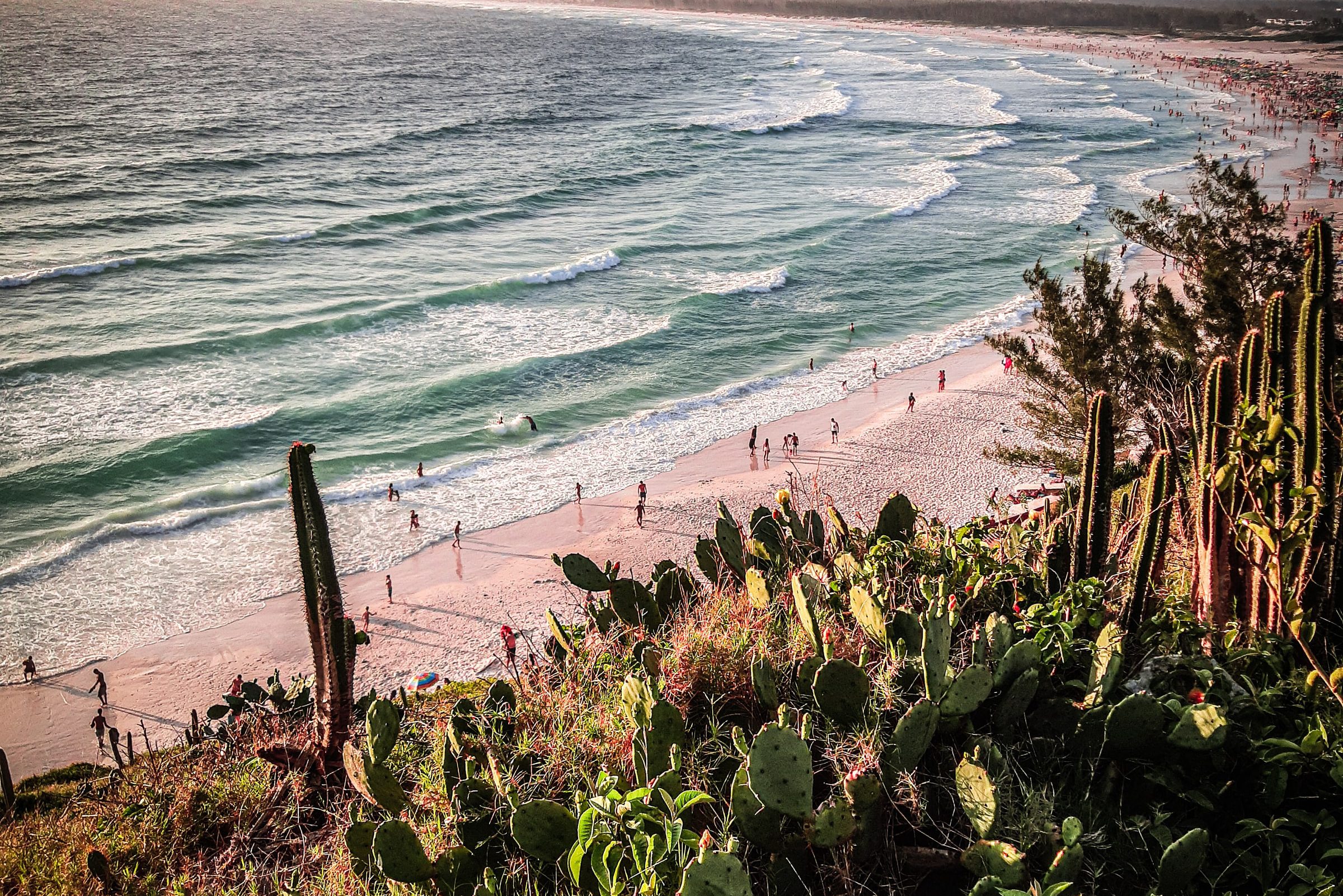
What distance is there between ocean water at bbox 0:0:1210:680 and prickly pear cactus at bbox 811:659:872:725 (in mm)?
16590

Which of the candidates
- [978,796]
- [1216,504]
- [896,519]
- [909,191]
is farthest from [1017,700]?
[909,191]

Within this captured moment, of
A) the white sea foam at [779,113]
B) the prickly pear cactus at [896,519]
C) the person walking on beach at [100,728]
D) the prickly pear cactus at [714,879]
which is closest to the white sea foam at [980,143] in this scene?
the white sea foam at [779,113]

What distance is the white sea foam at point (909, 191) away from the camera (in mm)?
47875

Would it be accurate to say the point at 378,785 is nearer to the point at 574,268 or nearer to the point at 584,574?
the point at 584,574

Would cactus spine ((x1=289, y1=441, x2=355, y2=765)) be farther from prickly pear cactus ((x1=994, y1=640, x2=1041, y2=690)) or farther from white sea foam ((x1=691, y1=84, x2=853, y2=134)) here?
white sea foam ((x1=691, y1=84, x2=853, y2=134))

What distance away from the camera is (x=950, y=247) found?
41.5 meters

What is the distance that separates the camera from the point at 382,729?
5957mm

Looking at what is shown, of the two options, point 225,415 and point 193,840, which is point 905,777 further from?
point 225,415

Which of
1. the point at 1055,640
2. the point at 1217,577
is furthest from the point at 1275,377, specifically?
the point at 1055,640

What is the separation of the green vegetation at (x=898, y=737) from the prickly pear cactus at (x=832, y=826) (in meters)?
0.02

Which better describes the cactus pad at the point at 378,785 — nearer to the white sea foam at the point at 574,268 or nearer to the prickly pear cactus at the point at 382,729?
→ the prickly pear cactus at the point at 382,729

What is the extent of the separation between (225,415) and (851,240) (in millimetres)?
27759

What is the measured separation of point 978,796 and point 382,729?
11.9 ft

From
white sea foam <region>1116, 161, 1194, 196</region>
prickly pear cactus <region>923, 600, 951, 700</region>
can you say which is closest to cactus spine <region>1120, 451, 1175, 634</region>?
prickly pear cactus <region>923, 600, 951, 700</region>
